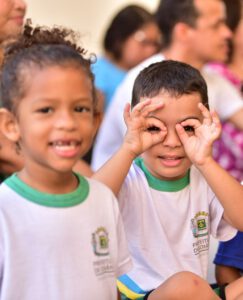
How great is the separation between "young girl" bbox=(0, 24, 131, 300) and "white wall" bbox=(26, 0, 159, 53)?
3.26 m

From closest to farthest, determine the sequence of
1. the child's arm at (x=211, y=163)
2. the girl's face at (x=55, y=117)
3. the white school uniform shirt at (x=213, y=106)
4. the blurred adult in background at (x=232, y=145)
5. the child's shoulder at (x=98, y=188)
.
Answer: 1. the girl's face at (x=55, y=117)
2. the child's shoulder at (x=98, y=188)
3. the child's arm at (x=211, y=163)
4. the blurred adult in background at (x=232, y=145)
5. the white school uniform shirt at (x=213, y=106)

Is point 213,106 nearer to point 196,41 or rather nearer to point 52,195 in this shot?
point 196,41

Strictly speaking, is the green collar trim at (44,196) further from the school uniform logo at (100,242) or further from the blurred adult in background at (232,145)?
the blurred adult in background at (232,145)

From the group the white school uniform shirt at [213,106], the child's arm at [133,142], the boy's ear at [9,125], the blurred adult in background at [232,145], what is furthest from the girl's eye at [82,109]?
the white school uniform shirt at [213,106]

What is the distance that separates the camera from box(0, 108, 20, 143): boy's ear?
142 centimetres

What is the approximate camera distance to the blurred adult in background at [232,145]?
190 cm

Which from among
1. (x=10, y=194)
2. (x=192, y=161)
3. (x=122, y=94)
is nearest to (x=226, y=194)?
(x=192, y=161)

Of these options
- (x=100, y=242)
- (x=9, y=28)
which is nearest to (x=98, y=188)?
(x=100, y=242)

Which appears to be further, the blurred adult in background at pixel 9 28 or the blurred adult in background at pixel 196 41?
the blurred adult in background at pixel 196 41

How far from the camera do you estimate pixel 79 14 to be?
4.98m

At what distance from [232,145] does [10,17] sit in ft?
4.64

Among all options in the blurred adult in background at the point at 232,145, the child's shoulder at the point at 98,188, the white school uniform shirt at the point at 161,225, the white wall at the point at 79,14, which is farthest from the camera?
the white wall at the point at 79,14

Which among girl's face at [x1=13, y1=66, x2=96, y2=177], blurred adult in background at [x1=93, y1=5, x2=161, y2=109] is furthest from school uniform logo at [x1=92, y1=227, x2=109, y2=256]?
blurred adult in background at [x1=93, y1=5, x2=161, y2=109]

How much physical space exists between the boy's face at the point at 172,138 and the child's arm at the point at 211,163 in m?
0.02
